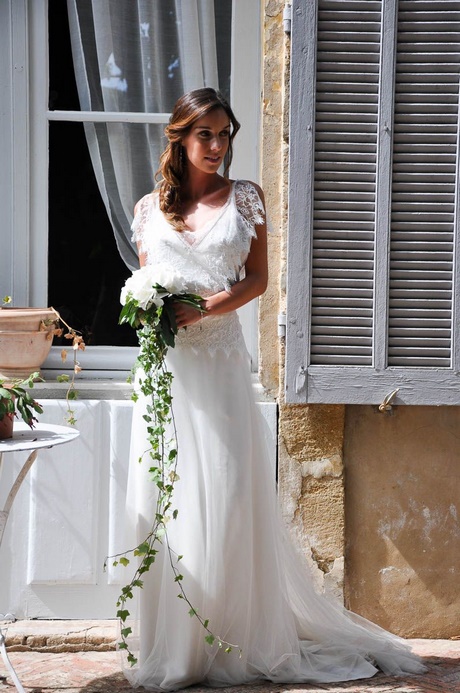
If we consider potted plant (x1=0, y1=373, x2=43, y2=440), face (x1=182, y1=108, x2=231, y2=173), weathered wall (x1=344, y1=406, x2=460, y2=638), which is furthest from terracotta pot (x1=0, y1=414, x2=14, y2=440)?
weathered wall (x1=344, y1=406, x2=460, y2=638)

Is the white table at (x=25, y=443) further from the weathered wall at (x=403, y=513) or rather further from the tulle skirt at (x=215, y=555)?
the weathered wall at (x=403, y=513)

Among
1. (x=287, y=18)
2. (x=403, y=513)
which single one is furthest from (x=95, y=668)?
(x=287, y=18)

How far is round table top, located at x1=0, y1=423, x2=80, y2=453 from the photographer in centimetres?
293

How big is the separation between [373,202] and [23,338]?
1494 millimetres

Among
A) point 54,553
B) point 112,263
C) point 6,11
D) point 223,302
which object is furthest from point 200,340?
point 6,11

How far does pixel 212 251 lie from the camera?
3.42m

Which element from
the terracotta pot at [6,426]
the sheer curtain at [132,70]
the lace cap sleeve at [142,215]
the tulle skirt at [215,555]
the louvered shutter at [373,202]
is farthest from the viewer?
the sheer curtain at [132,70]

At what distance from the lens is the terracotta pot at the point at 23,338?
3.90 meters

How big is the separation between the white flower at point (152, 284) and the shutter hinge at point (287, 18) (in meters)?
Result: 1.20

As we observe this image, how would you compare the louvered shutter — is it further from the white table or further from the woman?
the white table

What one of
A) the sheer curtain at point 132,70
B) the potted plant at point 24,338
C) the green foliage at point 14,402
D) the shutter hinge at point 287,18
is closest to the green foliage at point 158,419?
the green foliage at point 14,402

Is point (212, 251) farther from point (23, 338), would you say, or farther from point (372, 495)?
point (372, 495)

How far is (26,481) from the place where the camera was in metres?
4.04

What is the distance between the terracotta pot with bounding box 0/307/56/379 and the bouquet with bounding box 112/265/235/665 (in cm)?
65
